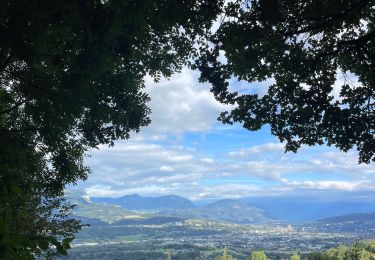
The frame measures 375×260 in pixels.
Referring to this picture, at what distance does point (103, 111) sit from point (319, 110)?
9.82m

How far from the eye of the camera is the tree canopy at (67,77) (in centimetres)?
1211

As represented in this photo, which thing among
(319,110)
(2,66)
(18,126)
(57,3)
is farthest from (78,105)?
(319,110)

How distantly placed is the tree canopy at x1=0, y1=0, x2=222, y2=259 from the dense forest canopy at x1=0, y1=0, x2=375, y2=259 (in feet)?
0.17

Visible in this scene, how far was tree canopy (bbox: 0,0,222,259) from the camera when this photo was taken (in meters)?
12.1

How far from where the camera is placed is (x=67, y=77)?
16469 millimetres

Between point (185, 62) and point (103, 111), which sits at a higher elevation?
point (185, 62)

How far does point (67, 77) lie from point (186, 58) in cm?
593

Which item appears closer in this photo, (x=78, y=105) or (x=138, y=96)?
(x=78, y=105)

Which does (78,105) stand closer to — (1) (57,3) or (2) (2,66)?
(2) (2,66)

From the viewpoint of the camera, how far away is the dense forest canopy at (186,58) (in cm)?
1275

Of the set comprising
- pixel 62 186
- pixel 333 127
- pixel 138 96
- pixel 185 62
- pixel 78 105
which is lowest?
pixel 62 186

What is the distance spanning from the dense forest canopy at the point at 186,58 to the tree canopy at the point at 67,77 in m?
0.05

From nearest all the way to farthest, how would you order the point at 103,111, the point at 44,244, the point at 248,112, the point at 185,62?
the point at 44,244
the point at 248,112
the point at 103,111
the point at 185,62

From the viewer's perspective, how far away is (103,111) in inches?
731
